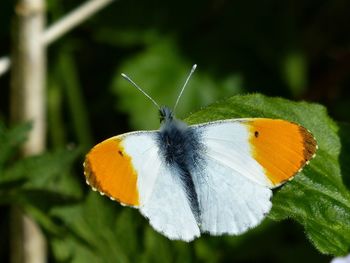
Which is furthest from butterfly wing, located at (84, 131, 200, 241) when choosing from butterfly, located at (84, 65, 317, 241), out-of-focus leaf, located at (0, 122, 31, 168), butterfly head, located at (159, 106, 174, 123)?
out-of-focus leaf, located at (0, 122, 31, 168)

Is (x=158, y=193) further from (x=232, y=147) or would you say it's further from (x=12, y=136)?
(x=12, y=136)

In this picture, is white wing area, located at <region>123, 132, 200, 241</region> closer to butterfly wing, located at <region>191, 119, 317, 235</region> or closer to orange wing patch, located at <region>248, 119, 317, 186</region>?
butterfly wing, located at <region>191, 119, 317, 235</region>

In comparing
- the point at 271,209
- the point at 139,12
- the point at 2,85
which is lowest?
the point at 2,85

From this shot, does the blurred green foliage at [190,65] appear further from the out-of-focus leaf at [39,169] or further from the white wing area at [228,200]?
the white wing area at [228,200]

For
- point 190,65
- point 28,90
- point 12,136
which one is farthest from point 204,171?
point 190,65

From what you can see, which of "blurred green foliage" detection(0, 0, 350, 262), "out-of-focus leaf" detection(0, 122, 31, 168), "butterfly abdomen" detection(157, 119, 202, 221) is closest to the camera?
"butterfly abdomen" detection(157, 119, 202, 221)

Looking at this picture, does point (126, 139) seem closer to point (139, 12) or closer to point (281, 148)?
point (281, 148)

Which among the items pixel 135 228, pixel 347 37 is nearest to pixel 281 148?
pixel 135 228
